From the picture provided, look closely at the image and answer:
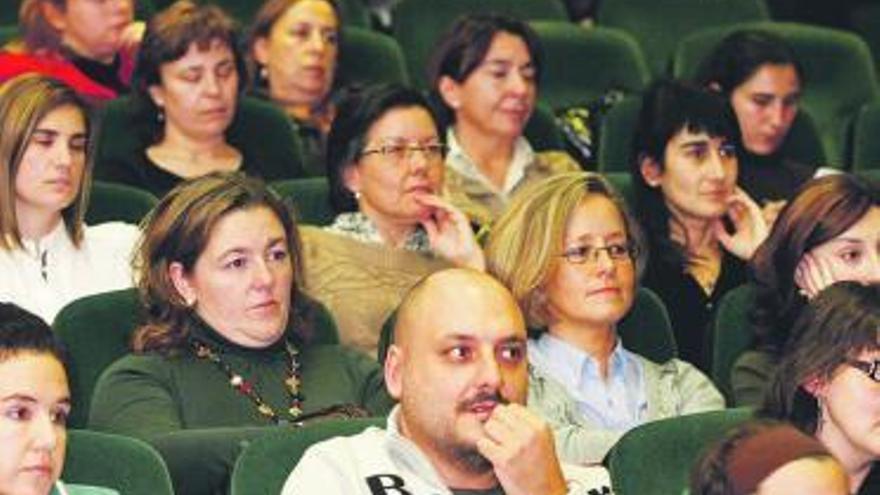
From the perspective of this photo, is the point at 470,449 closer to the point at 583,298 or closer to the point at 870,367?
the point at 870,367

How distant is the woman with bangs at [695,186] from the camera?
5.29 m

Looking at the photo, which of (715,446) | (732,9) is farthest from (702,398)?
(732,9)

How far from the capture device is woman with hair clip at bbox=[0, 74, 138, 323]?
4.67m

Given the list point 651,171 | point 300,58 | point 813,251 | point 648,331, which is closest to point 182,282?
point 648,331

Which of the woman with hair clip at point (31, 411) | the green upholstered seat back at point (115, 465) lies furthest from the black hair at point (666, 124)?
the woman with hair clip at point (31, 411)

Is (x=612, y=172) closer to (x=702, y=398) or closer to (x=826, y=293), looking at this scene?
(x=702, y=398)

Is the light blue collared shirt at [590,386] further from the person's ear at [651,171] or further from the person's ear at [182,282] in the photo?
the person's ear at [651,171]

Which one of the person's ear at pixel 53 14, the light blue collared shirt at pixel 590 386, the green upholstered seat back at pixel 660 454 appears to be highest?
the person's ear at pixel 53 14

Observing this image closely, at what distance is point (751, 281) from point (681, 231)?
629mm

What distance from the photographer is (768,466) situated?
3.24 m

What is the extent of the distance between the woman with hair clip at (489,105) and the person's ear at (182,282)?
1.33 m

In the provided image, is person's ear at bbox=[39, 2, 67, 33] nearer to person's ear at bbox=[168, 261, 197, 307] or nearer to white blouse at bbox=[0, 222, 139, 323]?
white blouse at bbox=[0, 222, 139, 323]

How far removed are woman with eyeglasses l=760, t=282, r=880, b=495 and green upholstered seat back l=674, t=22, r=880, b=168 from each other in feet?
8.66

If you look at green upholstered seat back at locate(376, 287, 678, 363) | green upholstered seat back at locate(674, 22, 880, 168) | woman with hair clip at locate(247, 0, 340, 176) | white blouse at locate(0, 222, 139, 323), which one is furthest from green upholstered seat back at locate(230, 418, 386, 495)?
green upholstered seat back at locate(674, 22, 880, 168)
